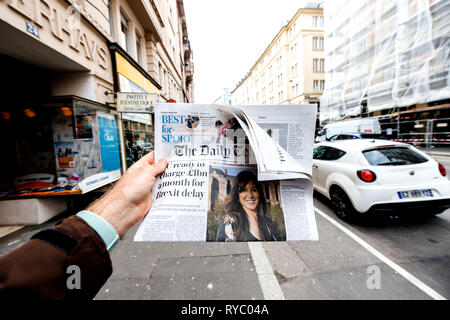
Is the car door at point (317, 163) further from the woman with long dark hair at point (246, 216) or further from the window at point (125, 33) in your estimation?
the window at point (125, 33)

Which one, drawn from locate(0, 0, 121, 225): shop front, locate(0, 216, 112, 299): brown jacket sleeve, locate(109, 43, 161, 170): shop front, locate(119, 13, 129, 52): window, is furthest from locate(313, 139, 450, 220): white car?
locate(119, 13, 129, 52): window

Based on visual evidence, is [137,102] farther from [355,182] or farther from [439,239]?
[439,239]

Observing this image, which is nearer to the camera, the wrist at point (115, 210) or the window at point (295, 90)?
the wrist at point (115, 210)

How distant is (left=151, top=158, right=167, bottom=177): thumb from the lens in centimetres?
122

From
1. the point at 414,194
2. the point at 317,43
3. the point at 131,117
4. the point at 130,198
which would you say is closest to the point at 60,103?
the point at 131,117

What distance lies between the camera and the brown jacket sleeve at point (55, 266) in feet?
1.88

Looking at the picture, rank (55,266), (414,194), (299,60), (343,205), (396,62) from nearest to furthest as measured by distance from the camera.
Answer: (55,266) → (414,194) → (343,205) → (396,62) → (299,60)

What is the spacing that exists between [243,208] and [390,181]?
2816 mm

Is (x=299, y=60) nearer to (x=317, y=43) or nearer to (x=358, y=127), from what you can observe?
(x=317, y=43)

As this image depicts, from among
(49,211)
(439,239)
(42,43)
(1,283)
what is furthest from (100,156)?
(439,239)

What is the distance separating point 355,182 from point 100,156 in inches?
220

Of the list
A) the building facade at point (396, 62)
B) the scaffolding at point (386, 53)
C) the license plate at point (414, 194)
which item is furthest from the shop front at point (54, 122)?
the scaffolding at point (386, 53)

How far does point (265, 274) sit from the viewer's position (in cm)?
202

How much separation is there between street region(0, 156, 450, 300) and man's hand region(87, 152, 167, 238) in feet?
3.80
